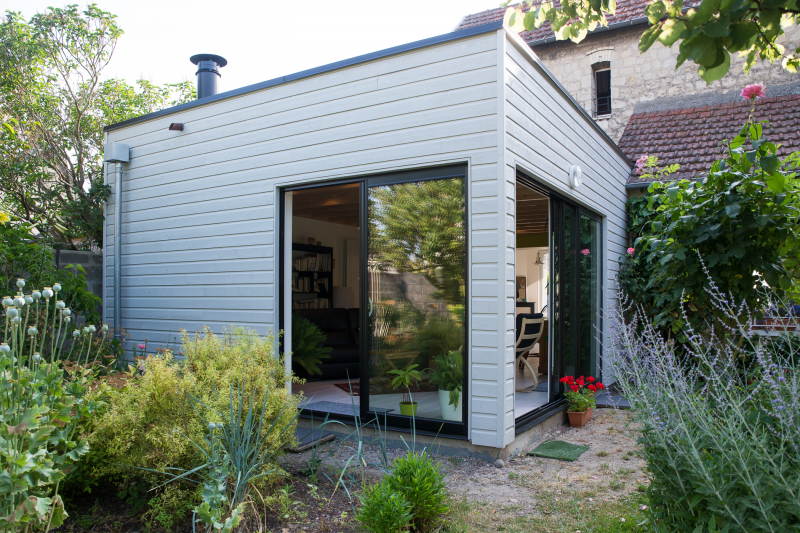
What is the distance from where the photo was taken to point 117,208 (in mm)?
6207

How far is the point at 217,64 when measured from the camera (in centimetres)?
678

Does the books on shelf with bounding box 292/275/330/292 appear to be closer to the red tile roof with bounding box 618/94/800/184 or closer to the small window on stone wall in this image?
the red tile roof with bounding box 618/94/800/184

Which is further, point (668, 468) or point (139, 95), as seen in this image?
point (139, 95)

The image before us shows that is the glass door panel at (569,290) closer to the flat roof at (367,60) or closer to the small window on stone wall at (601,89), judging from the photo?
the flat roof at (367,60)

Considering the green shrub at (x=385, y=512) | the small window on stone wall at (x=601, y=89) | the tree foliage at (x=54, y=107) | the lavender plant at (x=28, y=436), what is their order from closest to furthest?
the lavender plant at (x=28, y=436), the green shrub at (x=385, y=512), the tree foliage at (x=54, y=107), the small window on stone wall at (x=601, y=89)

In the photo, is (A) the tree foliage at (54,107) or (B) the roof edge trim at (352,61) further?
(A) the tree foliage at (54,107)

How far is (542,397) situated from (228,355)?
11.2 ft

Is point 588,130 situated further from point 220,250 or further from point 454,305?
point 220,250

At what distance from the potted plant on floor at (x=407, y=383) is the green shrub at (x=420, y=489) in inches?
61.0

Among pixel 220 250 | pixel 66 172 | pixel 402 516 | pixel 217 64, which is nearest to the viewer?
pixel 402 516

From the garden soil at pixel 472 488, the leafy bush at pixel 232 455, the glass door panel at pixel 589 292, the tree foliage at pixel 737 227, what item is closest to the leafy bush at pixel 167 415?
the leafy bush at pixel 232 455

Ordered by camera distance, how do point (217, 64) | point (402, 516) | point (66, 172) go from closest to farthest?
point (402, 516) → point (217, 64) → point (66, 172)

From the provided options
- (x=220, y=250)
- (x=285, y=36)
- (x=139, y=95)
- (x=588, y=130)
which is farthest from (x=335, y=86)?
(x=139, y=95)

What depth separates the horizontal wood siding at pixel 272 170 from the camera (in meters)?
3.79
